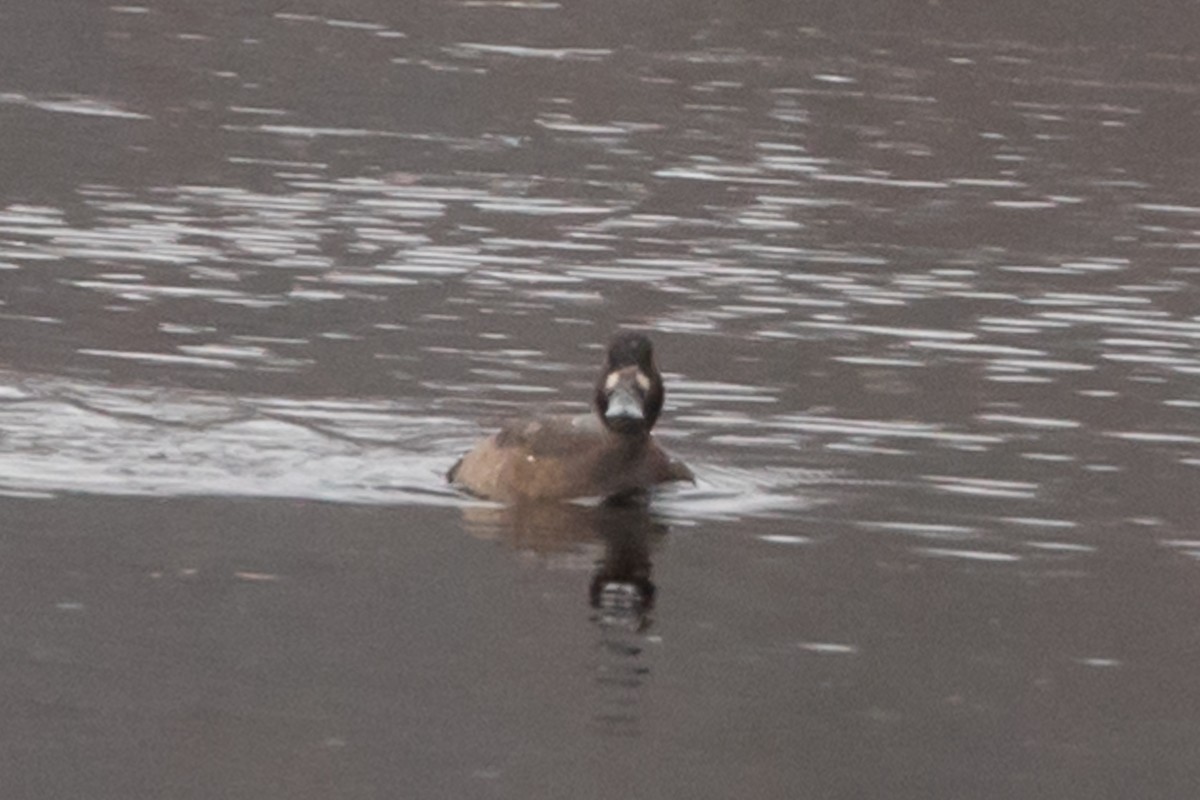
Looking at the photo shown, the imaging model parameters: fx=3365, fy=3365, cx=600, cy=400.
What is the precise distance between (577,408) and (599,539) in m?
2.92

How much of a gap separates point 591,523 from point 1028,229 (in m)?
10.2

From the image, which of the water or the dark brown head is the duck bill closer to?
the dark brown head

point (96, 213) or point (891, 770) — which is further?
point (96, 213)

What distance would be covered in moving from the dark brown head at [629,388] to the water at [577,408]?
1.36 ft

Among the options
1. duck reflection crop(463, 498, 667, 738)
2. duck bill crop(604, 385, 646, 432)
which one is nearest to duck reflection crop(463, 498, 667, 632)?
duck reflection crop(463, 498, 667, 738)

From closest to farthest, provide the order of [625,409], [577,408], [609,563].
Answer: [609,563]
[625,409]
[577,408]

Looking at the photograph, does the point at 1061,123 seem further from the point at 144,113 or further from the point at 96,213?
the point at 96,213

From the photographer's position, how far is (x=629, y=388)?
15430mm

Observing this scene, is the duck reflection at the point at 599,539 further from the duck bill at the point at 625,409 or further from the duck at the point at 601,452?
the duck bill at the point at 625,409

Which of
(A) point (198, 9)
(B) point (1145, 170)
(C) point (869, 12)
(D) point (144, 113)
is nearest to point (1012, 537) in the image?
(B) point (1145, 170)

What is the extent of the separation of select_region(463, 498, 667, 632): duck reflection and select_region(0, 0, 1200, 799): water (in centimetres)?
4

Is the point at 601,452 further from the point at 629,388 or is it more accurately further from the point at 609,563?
the point at 609,563

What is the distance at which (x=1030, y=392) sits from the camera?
717 inches

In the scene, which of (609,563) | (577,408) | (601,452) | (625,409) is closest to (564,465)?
(601,452)
